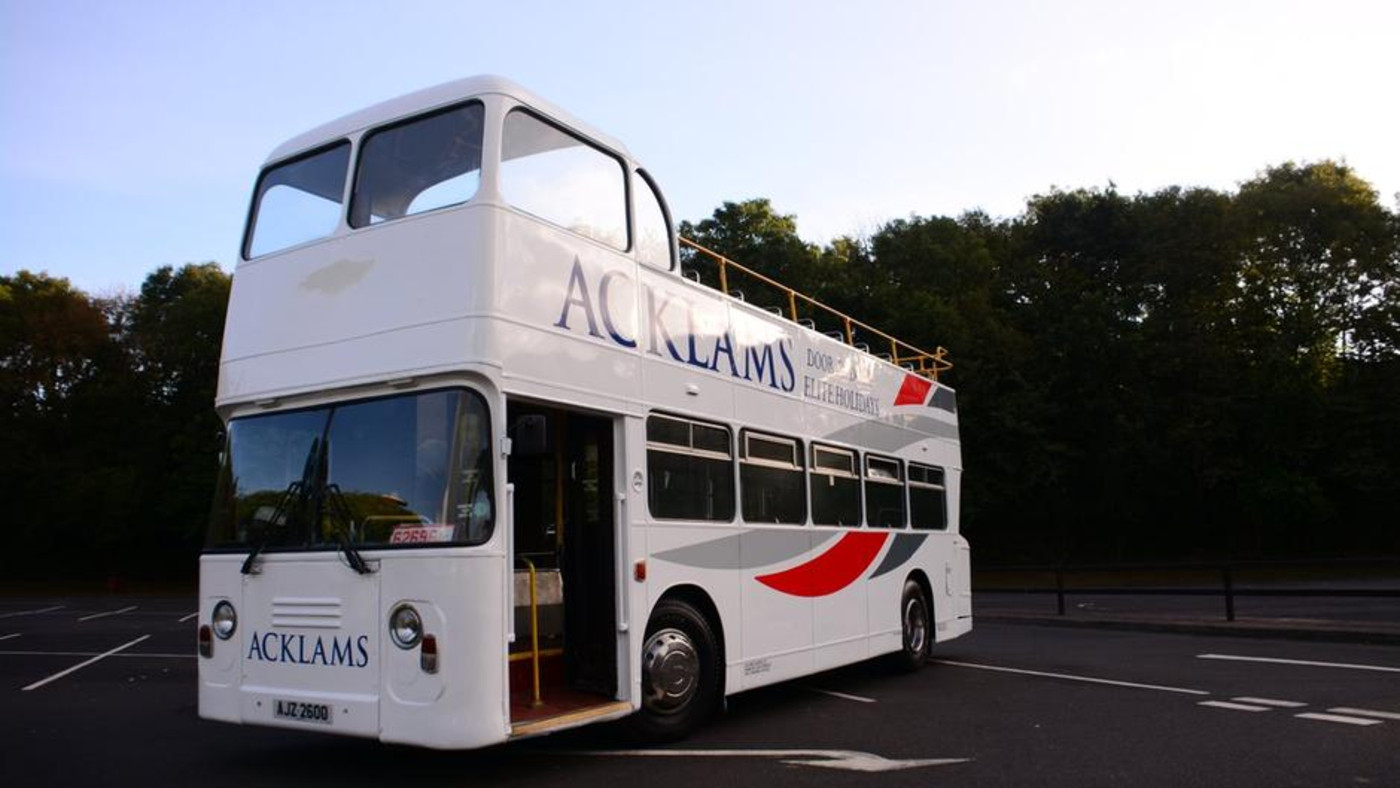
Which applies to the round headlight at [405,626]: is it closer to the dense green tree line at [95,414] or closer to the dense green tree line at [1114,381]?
the dense green tree line at [1114,381]

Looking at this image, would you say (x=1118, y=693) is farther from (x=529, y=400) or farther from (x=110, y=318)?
(x=110, y=318)

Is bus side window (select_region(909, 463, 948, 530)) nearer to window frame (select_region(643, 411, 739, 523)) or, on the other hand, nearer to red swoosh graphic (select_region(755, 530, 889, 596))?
red swoosh graphic (select_region(755, 530, 889, 596))

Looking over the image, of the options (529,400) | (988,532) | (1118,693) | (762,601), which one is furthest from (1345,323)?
(529,400)

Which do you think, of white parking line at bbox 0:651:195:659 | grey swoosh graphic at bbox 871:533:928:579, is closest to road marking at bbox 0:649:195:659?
white parking line at bbox 0:651:195:659

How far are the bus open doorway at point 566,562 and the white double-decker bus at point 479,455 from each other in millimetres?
23

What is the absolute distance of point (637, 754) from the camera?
7930 millimetres

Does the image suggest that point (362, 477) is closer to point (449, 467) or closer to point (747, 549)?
point (449, 467)

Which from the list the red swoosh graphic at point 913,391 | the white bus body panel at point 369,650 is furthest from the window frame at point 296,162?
the red swoosh graphic at point 913,391

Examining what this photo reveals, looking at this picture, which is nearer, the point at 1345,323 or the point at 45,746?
the point at 45,746

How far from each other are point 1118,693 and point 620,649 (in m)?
5.51

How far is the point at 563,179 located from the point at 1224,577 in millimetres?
13664

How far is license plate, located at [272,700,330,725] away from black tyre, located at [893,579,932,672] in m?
7.44

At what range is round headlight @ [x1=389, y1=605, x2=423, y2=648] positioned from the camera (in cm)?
654

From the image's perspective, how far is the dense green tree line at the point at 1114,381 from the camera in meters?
40.7
